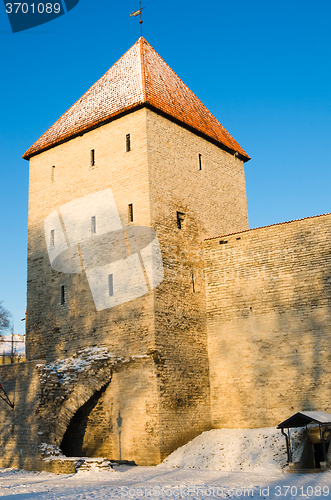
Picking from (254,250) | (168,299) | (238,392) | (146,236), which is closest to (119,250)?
(146,236)

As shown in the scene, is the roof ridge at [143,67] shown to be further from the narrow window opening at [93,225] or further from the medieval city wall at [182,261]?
the narrow window opening at [93,225]

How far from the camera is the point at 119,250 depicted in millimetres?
17453

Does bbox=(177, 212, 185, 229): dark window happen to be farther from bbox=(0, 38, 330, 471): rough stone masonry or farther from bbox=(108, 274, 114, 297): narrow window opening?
bbox=(108, 274, 114, 297): narrow window opening

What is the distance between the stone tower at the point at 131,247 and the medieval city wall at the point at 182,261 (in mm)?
44

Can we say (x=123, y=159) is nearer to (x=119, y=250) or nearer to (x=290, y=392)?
(x=119, y=250)

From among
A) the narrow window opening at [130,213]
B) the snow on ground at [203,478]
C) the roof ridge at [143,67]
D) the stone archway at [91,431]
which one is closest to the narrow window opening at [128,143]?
the roof ridge at [143,67]

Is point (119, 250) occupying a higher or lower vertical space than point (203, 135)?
lower

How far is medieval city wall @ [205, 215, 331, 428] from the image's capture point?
15.5 meters

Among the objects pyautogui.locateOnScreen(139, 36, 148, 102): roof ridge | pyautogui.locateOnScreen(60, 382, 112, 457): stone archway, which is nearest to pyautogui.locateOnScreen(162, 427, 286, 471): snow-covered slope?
pyautogui.locateOnScreen(60, 382, 112, 457): stone archway

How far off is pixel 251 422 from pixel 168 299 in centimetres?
469

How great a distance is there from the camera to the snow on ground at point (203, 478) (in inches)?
409

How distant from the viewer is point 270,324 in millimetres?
16469

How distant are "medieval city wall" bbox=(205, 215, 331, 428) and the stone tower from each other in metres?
0.78

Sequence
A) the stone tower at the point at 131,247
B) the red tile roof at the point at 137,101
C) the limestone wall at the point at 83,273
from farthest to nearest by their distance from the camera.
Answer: the red tile roof at the point at 137,101, the limestone wall at the point at 83,273, the stone tower at the point at 131,247
